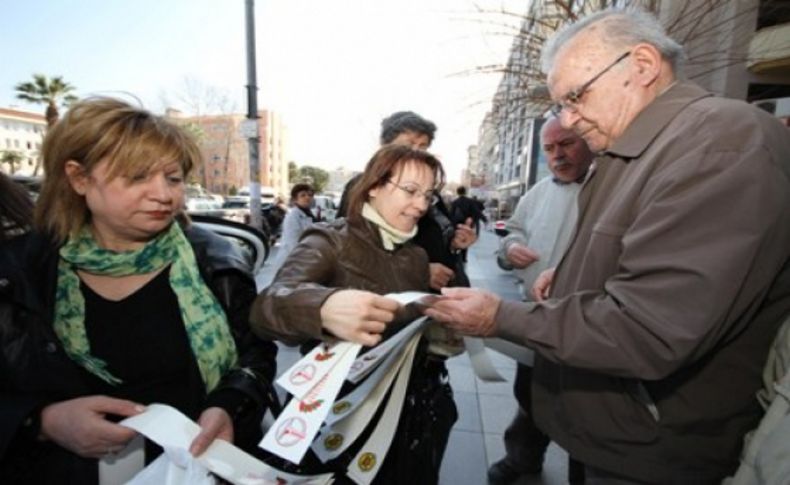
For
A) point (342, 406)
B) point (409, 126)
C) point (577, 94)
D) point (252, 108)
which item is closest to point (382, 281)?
point (342, 406)

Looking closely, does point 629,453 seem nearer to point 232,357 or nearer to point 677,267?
point 677,267

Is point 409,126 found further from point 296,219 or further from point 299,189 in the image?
point 299,189

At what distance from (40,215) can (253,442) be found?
1087 mm

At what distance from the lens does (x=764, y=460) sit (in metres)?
1.11

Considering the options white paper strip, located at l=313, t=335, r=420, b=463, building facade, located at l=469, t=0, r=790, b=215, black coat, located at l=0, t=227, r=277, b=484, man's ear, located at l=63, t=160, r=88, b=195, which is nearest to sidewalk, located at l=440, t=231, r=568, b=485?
white paper strip, located at l=313, t=335, r=420, b=463

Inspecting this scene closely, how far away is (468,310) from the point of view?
4.49 feet

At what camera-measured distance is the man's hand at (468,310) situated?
1.37 m

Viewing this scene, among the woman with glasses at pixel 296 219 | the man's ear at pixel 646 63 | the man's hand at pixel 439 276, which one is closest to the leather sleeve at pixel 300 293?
the man's hand at pixel 439 276

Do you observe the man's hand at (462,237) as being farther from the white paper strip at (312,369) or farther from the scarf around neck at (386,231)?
the white paper strip at (312,369)

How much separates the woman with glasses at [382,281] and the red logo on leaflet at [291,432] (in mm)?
236

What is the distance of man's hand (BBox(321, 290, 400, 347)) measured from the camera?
4.07ft

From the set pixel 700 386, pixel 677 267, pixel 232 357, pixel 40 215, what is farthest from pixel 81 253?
pixel 700 386

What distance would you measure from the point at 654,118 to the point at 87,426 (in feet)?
6.35

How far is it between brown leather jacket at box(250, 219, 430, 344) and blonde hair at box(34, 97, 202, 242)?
0.55m
